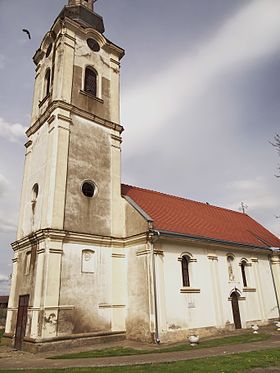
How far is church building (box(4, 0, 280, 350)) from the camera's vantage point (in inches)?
590

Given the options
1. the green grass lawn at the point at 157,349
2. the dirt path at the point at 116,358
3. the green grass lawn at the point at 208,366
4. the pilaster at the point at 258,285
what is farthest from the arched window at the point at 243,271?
the green grass lawn at the point at 208,366

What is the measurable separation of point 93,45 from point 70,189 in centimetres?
1059

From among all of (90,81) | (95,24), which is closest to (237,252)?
(90,81)

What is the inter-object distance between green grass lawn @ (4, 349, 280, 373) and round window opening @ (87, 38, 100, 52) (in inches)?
736

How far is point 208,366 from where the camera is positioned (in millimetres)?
9227

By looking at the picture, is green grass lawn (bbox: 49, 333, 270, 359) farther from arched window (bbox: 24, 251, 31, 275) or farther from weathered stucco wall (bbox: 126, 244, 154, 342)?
arched window (bbox: 24, 251, 31, 275)

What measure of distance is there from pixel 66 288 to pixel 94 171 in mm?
6597

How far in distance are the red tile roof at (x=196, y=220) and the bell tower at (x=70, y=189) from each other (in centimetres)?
246

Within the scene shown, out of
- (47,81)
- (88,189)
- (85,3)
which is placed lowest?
(88,189)

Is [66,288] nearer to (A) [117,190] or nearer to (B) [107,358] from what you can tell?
(B) [107,358]

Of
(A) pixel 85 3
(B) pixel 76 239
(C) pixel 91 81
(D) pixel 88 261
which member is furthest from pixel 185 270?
(A) pixel 85 3

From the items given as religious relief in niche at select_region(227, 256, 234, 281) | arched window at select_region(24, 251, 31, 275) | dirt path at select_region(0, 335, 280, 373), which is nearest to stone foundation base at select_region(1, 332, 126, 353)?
dirt path at select_region(0, 335, 280, 373)

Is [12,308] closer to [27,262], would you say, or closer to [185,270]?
[27,262]

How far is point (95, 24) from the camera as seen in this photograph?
76.3 ft
